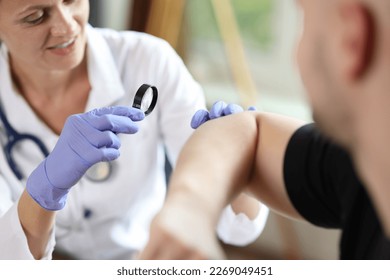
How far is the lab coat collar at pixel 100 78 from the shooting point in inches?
50.8

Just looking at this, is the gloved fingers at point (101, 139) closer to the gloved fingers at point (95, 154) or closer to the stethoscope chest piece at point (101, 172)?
the gloved fingers at point (95, 154)

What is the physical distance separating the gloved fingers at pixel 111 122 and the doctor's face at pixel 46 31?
0.70 feet

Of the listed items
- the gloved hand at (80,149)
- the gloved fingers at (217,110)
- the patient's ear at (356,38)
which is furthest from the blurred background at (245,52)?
the patient's ear at (356,38)

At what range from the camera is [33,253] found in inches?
43.2

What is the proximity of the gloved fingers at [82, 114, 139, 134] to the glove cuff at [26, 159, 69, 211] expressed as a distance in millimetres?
117

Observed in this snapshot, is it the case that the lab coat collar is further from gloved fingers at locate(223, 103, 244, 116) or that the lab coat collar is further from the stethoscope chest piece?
gloved fingers at locate(223, 103, 244, 116)

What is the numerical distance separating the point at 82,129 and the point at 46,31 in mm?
253

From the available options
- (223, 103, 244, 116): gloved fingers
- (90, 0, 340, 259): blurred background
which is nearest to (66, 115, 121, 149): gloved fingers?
(223, 103, 244, 116): gloved fingers

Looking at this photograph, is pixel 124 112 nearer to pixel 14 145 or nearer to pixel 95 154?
pixel 95 154

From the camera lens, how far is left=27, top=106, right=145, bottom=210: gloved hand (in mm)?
1028

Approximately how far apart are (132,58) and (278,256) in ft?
4.46
